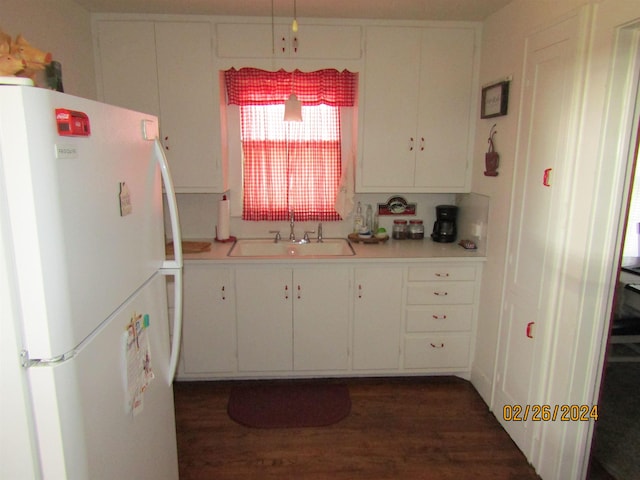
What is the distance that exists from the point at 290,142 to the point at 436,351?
1.79 metres

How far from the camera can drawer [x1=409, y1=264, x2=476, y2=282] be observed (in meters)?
2.80

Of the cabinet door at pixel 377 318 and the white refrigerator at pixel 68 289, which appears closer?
the white refrigerator at pixel 68 289

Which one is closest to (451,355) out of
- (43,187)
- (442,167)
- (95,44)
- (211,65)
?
(442,167)

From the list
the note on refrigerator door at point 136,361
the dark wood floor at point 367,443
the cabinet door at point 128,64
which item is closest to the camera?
the note on refrigerator door at point 136,361

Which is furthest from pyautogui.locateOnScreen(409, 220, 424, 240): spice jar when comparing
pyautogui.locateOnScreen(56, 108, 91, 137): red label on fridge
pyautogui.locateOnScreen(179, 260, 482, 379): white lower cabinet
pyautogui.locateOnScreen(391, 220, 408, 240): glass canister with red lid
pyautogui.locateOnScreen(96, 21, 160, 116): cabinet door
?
pyautogui.locateOnScreen(56, 108, 91, 137): red label on fridge

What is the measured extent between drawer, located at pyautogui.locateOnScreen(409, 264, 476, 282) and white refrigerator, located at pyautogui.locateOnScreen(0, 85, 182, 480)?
6.25 ft

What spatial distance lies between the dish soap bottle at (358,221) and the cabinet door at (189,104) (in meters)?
1.03

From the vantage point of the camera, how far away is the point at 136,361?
1257mm

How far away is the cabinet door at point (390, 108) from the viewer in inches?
110

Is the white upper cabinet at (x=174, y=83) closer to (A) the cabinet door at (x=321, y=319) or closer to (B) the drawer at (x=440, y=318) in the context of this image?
(A) the cabinet door at (x=321, y=319)

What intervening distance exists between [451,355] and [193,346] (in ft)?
5.67

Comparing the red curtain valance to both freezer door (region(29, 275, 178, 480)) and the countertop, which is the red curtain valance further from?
freezer door (region(29, 275, 178, 480))

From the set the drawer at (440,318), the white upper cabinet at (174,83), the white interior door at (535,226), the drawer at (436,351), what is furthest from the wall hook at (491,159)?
the white upper cabinet at (174,83)

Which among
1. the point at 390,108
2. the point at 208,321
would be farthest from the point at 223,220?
the point at 390,108
